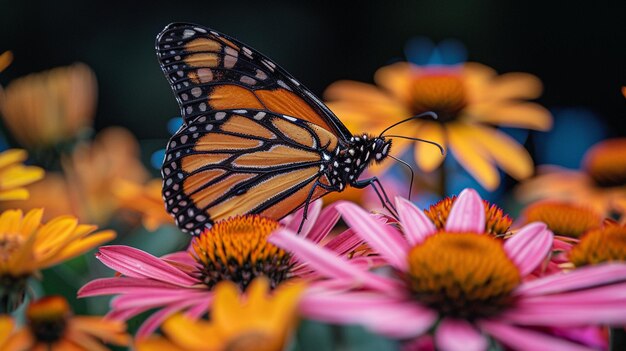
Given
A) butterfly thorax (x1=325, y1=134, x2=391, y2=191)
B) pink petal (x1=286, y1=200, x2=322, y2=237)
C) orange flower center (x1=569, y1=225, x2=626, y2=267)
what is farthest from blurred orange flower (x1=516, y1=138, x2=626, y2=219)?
orange flower center (x1=569, y1=225, x2=626, y2=267)

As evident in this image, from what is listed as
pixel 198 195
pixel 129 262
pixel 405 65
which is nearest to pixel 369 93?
pixel 405 65

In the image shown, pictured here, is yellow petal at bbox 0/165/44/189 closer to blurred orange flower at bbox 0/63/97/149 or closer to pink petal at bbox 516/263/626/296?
blurred orange flower at bbox 0/63/97/149

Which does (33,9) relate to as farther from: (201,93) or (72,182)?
(201,93)

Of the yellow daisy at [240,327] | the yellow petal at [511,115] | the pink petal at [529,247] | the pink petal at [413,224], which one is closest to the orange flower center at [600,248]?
the pink petal at [529,247]

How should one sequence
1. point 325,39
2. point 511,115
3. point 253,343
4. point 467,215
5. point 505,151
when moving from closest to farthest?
point 253,343 < point 467,215 < point 505,151 < point 511,115 < point 325,39

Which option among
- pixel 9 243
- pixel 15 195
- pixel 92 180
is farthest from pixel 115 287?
pixel 92 180

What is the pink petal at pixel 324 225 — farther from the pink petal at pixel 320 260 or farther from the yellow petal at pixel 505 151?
the yellow petal at pixel 505 151

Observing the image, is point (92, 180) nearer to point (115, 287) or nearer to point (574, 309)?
point (115, 287)
